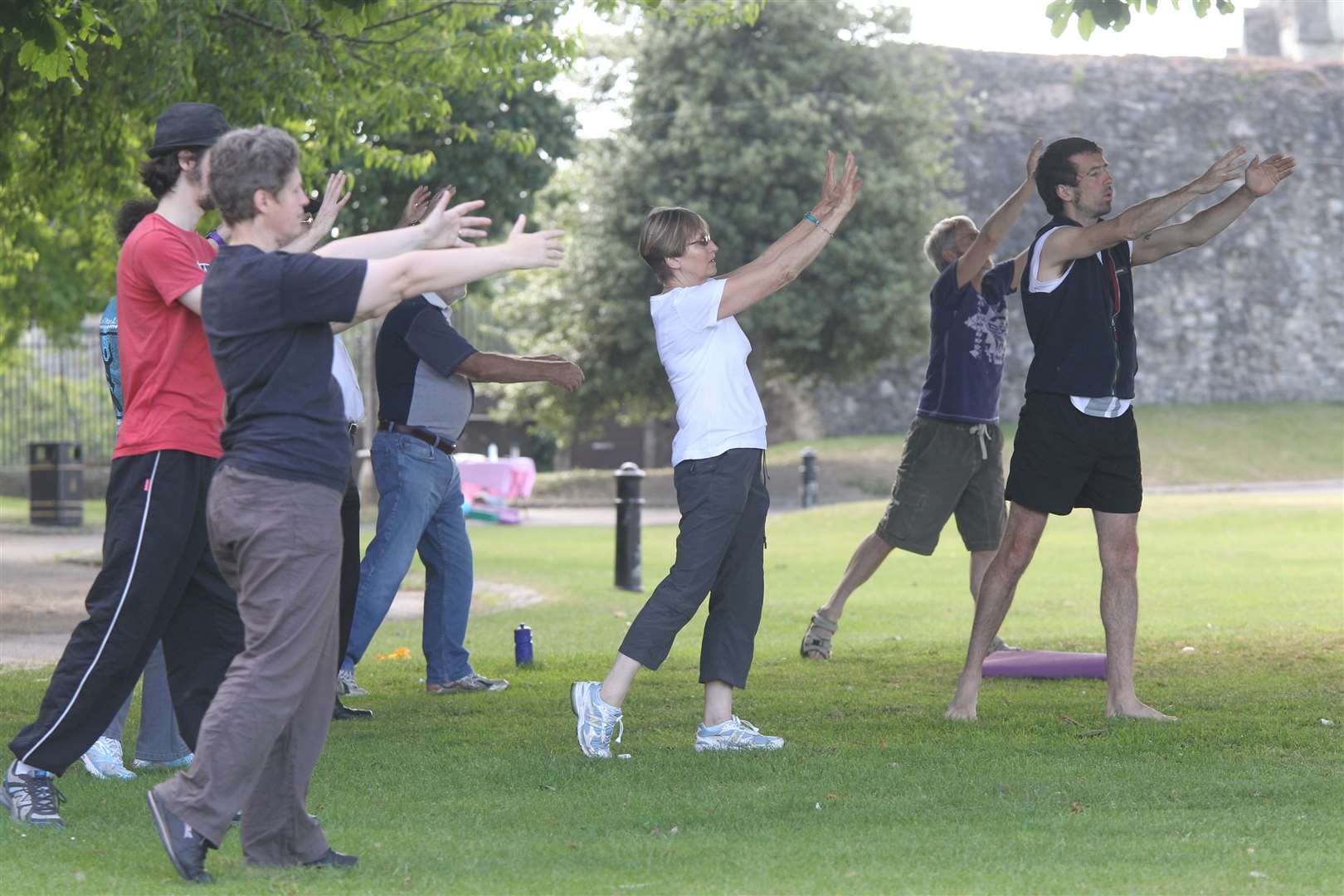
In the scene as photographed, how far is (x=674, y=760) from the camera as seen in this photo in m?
6.07

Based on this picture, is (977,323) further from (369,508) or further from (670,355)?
(369,508)

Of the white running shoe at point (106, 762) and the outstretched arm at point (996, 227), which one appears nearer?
the white running shoe at point (106, 762)

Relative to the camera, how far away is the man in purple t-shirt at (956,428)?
8227 millimetres

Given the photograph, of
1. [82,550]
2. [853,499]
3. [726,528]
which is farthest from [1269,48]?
[726,528]

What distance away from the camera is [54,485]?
21938 mm

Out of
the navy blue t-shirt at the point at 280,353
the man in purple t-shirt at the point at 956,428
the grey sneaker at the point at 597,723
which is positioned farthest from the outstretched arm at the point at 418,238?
the man in purple t-shirt at the point at 956,428

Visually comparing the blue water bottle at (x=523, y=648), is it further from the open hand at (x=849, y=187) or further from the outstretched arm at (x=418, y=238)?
the outstretched arm at (x=418, y=238)

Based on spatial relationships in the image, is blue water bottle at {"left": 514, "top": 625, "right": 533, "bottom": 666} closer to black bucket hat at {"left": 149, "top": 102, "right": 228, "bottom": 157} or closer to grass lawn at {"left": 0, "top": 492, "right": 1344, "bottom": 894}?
grass lawn at {"left": 0, "top": 492, "right": 1344, "bottom": 894}

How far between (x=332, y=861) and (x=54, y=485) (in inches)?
744

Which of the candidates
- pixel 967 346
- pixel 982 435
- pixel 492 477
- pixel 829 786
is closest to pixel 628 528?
pixel 982 435

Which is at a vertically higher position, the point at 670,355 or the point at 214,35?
the point at 214,35

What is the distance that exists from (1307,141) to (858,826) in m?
39.9

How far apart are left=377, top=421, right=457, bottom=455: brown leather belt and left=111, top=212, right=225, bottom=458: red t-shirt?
245 centimetres

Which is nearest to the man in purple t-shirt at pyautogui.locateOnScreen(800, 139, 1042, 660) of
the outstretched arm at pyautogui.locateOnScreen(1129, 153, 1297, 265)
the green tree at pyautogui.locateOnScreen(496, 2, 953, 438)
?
the outstretched arm at pyautogui.locateOnScreen(1129, 153, 1297, 265)
